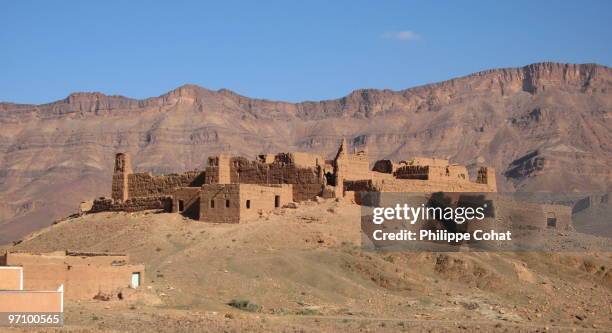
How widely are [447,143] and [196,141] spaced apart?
35969 millimetres

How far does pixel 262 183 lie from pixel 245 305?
15673mm

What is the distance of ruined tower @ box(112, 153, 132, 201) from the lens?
5177 centimetres

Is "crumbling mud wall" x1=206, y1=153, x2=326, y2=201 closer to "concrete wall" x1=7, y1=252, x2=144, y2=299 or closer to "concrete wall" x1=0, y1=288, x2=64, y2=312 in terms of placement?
"concrete wall" x1=7, y1=252, x2=144, y2=299

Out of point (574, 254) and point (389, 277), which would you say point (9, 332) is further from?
point (574, 254)

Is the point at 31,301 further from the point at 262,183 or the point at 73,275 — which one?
the point at 262,183

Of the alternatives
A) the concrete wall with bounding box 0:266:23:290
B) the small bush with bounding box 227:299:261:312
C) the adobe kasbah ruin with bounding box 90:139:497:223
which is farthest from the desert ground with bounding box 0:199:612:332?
the concrete wall with bounding box 0:266:23:290

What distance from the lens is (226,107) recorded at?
558 ft

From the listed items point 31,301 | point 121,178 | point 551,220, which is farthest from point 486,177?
point 31,301

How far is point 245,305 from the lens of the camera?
3266 centimetres

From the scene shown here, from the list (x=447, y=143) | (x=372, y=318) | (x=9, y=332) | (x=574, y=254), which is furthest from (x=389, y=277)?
(x=447, y=143)

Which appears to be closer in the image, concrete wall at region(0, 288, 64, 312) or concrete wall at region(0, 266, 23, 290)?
concrete wall at region(0, 288, 64, 312)

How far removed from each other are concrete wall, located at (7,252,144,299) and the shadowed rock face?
94.9 m

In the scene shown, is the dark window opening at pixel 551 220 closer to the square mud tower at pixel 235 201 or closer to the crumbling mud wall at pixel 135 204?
the square mud tower at pixel 235 201

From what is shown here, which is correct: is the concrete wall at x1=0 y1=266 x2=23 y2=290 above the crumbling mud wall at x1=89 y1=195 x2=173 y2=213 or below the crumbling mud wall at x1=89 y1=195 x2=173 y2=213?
below
